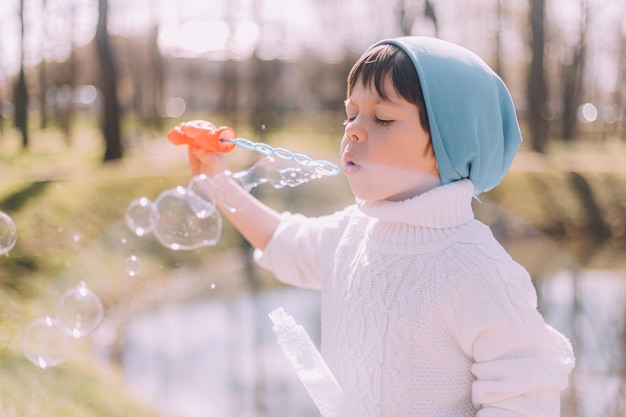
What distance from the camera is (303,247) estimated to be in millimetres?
1777

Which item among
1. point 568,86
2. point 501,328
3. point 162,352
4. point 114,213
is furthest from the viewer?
point 568,86

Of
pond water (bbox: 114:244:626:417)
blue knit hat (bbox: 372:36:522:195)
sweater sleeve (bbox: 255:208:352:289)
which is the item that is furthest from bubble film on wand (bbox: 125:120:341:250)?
pond water (bbox: 114:244:626:417)

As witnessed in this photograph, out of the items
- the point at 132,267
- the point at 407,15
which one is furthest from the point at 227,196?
the point at 407,15

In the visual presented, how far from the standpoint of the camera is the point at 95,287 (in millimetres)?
6883

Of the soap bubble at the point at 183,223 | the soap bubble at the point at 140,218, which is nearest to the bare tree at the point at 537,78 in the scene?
the soap bubble at the point at 140,218

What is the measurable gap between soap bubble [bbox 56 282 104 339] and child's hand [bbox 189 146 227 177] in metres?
1.76

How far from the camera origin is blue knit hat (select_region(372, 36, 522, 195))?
135cm

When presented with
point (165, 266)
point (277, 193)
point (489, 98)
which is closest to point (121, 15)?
point (277, 193)

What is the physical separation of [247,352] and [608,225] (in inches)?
322

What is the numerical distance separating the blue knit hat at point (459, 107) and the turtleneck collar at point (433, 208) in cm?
3

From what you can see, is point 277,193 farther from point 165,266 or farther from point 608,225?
point 608,225

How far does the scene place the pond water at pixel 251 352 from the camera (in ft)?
14.7

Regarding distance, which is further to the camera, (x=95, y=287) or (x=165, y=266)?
(x=165, y=266)

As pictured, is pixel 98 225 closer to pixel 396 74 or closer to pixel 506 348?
pixel 396 74
